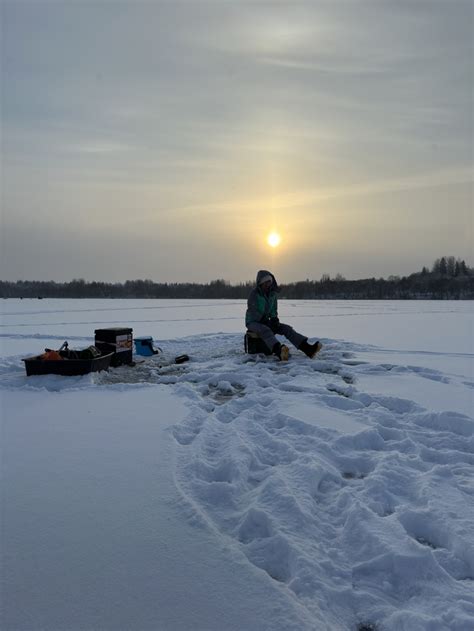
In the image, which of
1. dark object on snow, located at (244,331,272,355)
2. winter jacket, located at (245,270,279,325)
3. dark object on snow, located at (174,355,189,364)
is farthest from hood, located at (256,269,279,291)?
dark object on snow, located at (174,355,189,364)

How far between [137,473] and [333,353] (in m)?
5.67

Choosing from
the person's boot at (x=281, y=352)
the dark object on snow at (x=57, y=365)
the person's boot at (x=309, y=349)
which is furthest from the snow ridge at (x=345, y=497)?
the person's boot at (x=309, y=349)

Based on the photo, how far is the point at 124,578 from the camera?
65.9 inches

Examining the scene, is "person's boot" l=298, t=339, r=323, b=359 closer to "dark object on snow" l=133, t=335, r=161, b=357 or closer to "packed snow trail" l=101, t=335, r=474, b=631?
"packed snow trail" l=101, t=335, r=474, b=631

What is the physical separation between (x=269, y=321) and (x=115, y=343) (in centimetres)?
272

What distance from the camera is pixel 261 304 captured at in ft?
24.9

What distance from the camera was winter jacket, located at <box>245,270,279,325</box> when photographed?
24.5 feet

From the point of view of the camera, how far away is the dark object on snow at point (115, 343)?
6.53 meters

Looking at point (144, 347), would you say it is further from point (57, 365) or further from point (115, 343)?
point (57, 365)

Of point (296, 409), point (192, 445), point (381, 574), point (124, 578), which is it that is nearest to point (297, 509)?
point (381, 574)

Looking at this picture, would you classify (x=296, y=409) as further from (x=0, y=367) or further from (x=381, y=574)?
(x=0, y=367)

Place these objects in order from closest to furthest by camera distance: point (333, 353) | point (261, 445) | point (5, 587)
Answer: point (5, 587), point (261, 445), point (333, 353)

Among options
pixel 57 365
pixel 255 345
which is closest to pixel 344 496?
pixel 57 365

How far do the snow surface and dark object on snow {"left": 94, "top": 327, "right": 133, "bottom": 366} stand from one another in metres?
1.81
